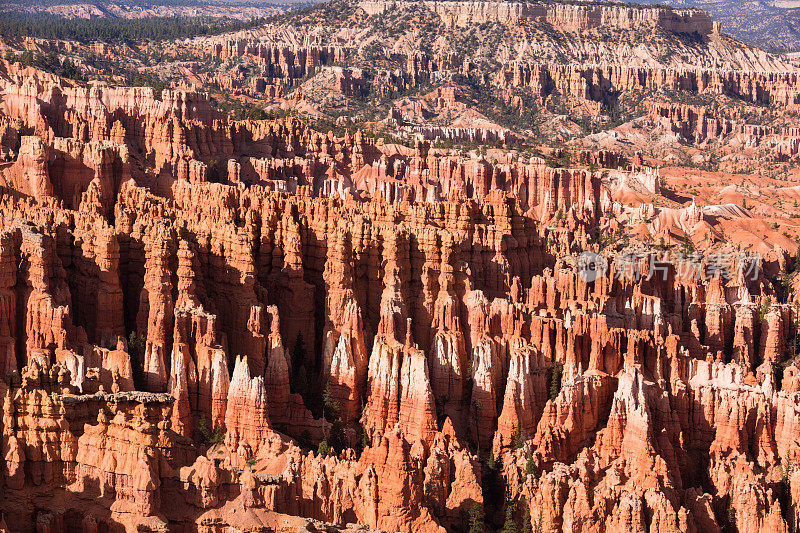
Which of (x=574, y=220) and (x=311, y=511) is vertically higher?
(x=311, y=511)

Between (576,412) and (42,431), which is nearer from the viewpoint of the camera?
(42,431)

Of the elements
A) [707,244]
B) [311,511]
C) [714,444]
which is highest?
[311,511]

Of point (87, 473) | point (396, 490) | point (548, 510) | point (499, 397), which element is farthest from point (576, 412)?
point (87, 473)

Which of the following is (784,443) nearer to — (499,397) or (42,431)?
(499,397)

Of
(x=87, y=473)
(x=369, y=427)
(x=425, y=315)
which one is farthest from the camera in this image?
(x=425, y=315)

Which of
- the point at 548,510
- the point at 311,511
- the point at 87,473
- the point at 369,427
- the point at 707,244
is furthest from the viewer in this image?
the point at 707,244

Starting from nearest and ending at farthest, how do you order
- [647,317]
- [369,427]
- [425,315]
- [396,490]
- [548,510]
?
[396,490], [548,510], [369,427], [425,315], [647,317]

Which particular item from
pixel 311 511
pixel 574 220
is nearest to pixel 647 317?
pixel 311 511

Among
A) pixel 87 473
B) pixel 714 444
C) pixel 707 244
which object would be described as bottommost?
pixel 707 244

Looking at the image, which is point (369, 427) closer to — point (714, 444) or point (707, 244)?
point (714, 444)
